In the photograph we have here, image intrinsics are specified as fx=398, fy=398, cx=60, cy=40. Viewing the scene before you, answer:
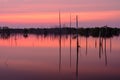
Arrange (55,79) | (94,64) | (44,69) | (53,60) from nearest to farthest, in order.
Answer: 1. (55,79)
2. (44,69)
3. (94,64)
4. (53,60)

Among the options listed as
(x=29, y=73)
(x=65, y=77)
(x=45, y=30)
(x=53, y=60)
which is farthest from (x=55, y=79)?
(x=45, y=30)

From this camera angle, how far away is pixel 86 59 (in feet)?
57.5

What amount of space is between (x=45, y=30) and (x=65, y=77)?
194 ft

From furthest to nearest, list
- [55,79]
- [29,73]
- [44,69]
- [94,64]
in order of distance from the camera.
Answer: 1. [94,64]
2. [44,69]
3. [29,73]
4. [55,79]

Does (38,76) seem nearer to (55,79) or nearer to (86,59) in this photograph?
(55,79)

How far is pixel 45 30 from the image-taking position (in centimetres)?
7162

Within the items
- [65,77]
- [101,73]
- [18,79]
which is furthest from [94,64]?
[18,79]

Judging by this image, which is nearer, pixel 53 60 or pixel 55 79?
pixel 55 79

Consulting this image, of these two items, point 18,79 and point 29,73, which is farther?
point 29,73

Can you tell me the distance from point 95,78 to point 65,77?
1.00 metres

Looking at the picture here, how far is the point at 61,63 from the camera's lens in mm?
16016

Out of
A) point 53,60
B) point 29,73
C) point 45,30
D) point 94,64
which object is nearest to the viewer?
point 29,73

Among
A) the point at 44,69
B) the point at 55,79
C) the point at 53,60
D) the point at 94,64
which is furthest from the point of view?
the point at 53,60

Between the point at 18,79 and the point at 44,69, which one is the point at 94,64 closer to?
the point at 44,69
